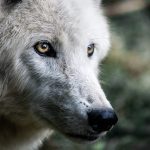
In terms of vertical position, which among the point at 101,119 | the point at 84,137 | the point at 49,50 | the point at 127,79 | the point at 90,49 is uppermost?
the point at 49,50

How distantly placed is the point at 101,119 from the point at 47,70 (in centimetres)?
59

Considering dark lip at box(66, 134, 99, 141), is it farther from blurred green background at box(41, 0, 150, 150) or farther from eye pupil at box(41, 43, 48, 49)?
blurred green background at box(41, 0, 150, 150)

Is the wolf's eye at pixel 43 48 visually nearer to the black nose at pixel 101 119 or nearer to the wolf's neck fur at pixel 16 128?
the wolf's neck fur at pixel 16 128

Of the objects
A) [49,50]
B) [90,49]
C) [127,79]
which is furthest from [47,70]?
[127,79]

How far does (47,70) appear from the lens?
4500 millimetres

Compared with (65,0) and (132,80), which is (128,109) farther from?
(65,0)

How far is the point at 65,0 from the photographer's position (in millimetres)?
4699

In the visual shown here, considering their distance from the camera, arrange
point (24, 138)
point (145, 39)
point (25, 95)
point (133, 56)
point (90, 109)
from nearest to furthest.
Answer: point (90, 109), point (25, 95), point (24, 138), point (133, 56), point (145, 39)

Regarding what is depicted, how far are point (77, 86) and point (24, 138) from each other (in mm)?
751

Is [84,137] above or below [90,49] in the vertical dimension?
below

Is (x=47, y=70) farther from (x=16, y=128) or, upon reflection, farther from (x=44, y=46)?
(x=16, y=128)

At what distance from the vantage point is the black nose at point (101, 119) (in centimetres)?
424

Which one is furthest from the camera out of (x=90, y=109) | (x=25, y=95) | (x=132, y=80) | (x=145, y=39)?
(x=145, y=39)

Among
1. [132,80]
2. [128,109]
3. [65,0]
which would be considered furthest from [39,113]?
[132,80]
